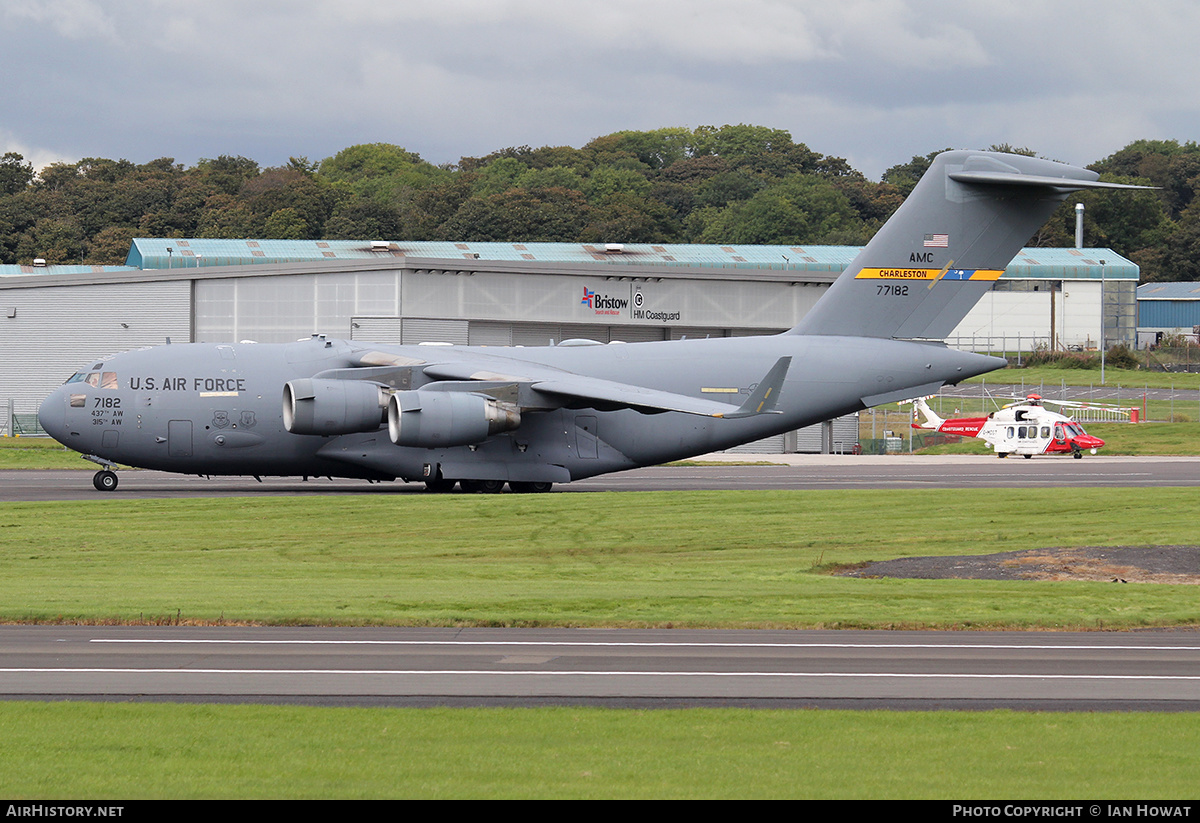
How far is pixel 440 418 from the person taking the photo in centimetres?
2952

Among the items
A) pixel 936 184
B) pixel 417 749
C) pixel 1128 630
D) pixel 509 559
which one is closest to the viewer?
pixel 417 749

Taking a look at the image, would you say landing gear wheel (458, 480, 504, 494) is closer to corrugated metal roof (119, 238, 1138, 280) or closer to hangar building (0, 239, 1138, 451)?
hangar building (0, 239, 1138, 451)

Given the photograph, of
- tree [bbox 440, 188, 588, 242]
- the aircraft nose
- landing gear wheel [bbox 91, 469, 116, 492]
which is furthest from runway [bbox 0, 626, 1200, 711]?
tree [bbox 440, 188, 588, 242]

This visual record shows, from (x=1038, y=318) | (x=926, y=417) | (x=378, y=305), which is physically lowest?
(x=926, y=417)

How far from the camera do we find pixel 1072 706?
37.0 ft

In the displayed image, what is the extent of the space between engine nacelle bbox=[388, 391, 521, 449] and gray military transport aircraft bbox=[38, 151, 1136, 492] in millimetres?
34

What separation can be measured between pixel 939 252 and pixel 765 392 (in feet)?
24.4

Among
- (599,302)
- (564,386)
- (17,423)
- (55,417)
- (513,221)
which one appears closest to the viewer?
(564,386)

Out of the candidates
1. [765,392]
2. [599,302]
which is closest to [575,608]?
[765,392]

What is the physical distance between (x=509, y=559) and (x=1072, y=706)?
12.6 metres

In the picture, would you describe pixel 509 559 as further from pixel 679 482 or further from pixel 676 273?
pixel 676 273

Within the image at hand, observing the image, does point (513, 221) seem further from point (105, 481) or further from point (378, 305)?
point (105, 481)

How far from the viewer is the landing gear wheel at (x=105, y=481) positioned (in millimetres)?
32312

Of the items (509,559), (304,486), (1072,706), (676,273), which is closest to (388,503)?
(509,559)
